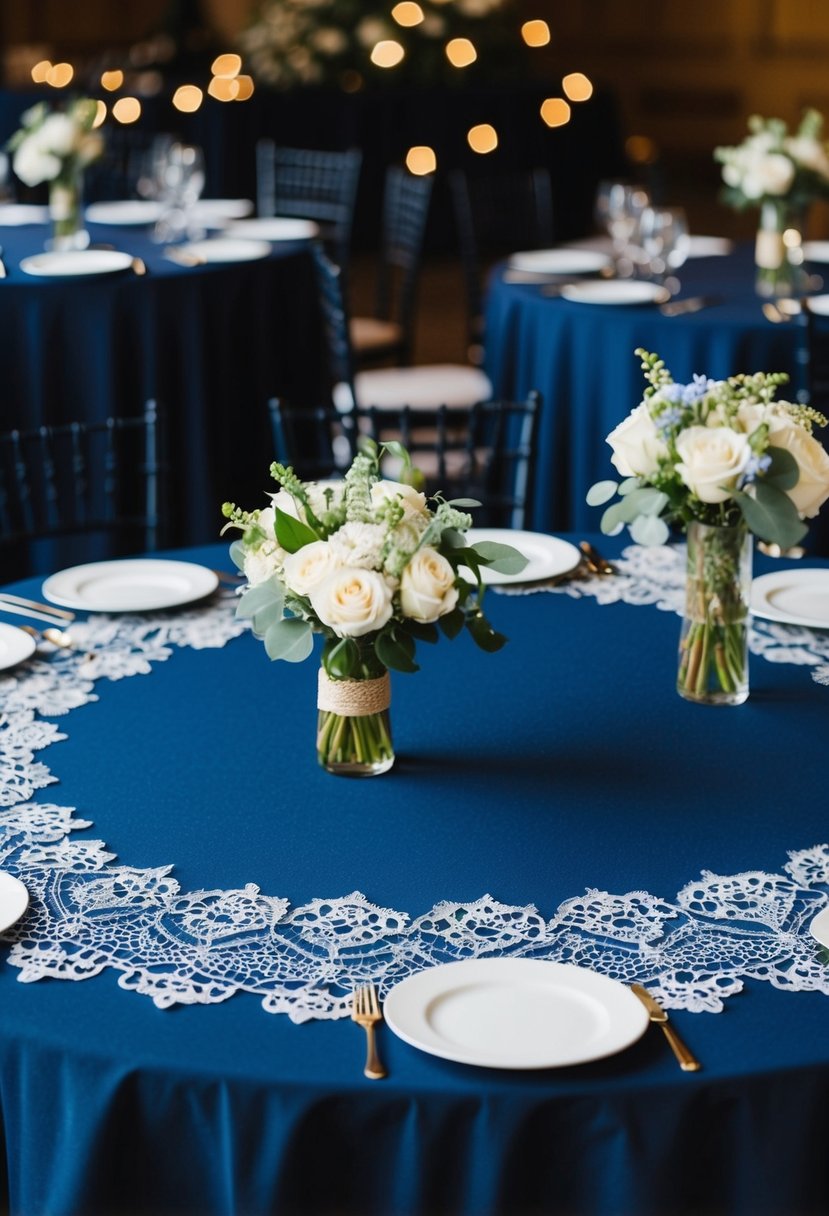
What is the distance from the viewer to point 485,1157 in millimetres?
1265

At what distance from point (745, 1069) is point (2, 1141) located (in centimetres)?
68

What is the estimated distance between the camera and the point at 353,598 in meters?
1.59

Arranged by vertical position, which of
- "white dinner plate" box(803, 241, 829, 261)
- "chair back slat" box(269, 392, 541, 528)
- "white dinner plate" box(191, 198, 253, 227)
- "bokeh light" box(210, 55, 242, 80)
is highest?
"bokeh light" box(210, 55, 242, 80)

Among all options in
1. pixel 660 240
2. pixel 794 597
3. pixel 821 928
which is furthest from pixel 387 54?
pixel 821 928

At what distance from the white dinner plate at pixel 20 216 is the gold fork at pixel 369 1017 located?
15.2 ft

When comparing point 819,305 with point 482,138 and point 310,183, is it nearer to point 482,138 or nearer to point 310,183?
point 310,183

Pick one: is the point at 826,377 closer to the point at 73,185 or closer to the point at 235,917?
the point at 73,185

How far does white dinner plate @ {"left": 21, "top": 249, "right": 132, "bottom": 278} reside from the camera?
4324 mm

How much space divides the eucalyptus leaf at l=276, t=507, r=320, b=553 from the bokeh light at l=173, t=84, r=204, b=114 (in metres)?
8.73

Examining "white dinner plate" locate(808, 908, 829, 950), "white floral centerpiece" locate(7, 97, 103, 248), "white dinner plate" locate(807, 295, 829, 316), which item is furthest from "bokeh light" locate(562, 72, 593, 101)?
"white dinner plate" locate(808, 908, 829, 950)

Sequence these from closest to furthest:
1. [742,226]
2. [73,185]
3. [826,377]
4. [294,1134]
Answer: [294,1134]
[826,377]
[73,185]
[742,226]

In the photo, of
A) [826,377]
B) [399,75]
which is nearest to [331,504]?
[826,377]
